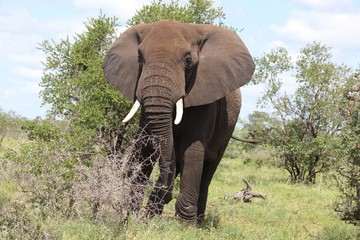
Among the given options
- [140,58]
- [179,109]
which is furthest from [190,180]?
[140,58]

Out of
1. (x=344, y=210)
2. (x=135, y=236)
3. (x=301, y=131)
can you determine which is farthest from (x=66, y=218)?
(x=301, y=131)

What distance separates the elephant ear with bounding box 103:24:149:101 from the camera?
339 inches

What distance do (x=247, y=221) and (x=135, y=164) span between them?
4.17m

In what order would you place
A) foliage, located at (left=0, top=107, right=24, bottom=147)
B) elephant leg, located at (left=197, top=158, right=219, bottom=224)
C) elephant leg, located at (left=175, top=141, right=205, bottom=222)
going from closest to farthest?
elephant leg, located at (left=175, top=141, right=205, bottom=222)
elephant leg, located at (left=197, top=158, right=219, bottom=224)
foliage, located at (left=0, top=107, right=24, bottom=147)

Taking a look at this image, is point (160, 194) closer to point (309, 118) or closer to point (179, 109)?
point (179, 109)

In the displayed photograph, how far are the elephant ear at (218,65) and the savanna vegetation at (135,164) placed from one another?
1.34 metres

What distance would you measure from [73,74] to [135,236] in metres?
7.19

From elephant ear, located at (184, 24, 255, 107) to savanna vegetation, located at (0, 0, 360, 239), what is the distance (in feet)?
4.40

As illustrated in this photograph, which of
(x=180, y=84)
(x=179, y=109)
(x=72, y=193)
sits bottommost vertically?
(x=72, y=193)

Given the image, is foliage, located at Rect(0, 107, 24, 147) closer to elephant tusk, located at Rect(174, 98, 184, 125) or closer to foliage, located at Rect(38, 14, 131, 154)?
foliage, located at Rect(38, 14, 131, 154)

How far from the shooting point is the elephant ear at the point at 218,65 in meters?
→ 8.51

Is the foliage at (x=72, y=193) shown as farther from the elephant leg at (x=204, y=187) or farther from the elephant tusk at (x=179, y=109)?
the elephant leg at (x=204, y=187)

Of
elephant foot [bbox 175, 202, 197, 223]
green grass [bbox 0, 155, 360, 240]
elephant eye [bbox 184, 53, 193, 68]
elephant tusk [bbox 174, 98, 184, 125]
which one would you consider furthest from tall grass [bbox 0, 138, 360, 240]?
elephant eye [bbox 184, 53, 193, 68]

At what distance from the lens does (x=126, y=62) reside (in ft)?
28.8
